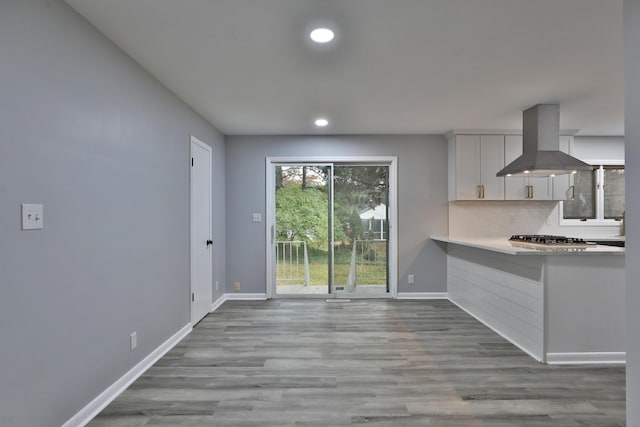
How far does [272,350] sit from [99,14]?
2.81 meters

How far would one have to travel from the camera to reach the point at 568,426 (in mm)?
1969

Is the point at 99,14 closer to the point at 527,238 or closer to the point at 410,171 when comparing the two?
the point at 410,171

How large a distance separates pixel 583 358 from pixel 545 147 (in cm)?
215

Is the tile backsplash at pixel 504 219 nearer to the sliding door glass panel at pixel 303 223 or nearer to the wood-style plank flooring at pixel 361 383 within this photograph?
the wood-style plank flooring at pixel 361 383

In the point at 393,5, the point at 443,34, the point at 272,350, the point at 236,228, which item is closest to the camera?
the point at 393,5

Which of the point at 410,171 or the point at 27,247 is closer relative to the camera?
the point at 27,247

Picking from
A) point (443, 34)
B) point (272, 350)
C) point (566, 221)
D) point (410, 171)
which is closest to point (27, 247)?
point (272, 350)

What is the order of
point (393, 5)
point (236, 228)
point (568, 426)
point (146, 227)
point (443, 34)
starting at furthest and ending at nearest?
point (236, 228) < point (146, 227) < point (443, 34) < point (568, 426) < point (393, 5)

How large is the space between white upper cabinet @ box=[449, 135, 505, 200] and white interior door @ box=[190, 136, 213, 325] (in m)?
3.37

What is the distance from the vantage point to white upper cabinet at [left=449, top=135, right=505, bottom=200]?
4633mm

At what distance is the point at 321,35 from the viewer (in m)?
2.16

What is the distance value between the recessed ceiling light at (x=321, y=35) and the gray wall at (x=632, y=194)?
4.76 feet

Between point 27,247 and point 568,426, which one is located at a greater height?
point 27,247

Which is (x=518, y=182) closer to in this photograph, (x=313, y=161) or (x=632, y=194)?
(x=313, y=161)
